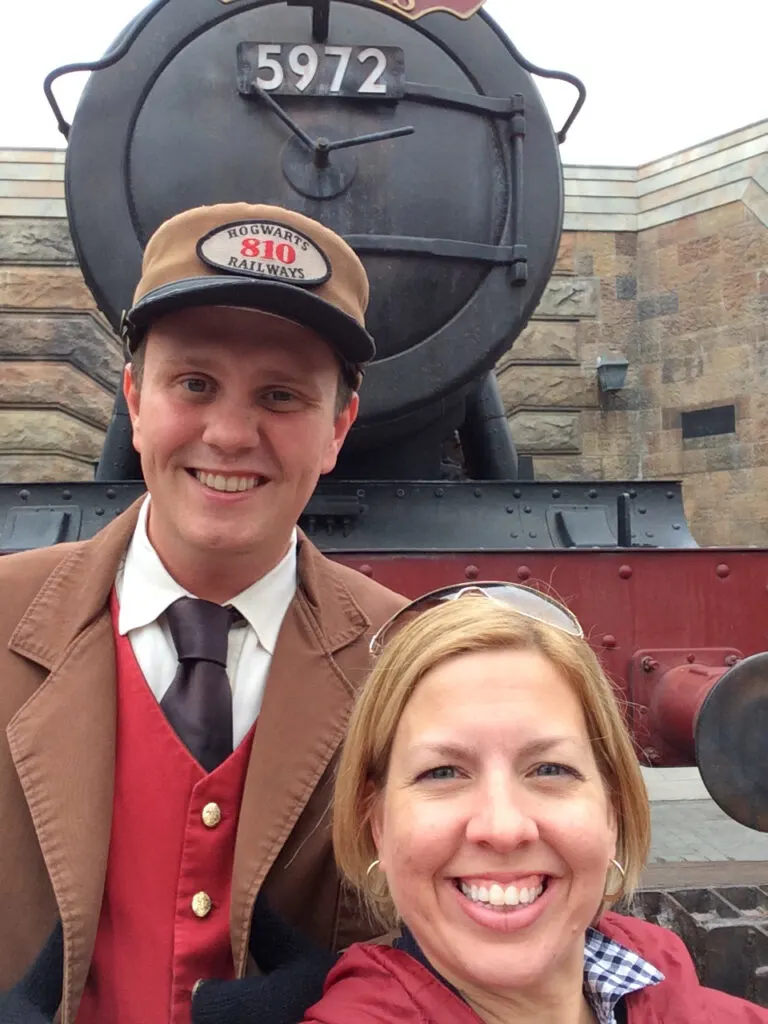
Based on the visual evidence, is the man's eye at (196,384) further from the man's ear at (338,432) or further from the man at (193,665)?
the man's ear at (338,432)

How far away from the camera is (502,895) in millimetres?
822

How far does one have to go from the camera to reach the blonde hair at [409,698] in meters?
0.92

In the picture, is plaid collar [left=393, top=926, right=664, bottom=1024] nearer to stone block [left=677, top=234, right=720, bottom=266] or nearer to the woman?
the woman

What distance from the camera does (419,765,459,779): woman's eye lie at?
0.87 meters

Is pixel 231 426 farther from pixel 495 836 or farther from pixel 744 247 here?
pixel 744 247

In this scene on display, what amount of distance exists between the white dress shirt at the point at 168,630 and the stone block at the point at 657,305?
25.8 feet

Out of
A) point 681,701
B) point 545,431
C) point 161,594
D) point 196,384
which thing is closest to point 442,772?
point 161,594

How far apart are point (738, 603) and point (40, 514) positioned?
1.77m

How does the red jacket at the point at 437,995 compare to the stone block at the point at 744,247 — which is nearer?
the red jacket at the point at 437,995

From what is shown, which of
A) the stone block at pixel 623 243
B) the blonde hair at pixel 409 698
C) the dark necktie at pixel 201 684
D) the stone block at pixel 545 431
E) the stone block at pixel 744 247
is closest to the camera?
the blonde hair at pixel 409 698

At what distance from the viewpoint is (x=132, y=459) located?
117 inches

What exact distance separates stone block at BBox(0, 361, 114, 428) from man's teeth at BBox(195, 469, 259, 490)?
7262 millimetres

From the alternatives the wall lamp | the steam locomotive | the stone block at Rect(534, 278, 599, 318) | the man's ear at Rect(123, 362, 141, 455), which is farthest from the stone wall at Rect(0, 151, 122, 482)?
the man's ear at Rect(123, 362, 141, 455)

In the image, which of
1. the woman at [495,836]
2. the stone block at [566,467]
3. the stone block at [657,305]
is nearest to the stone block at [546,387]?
the stone block at [566,467]
